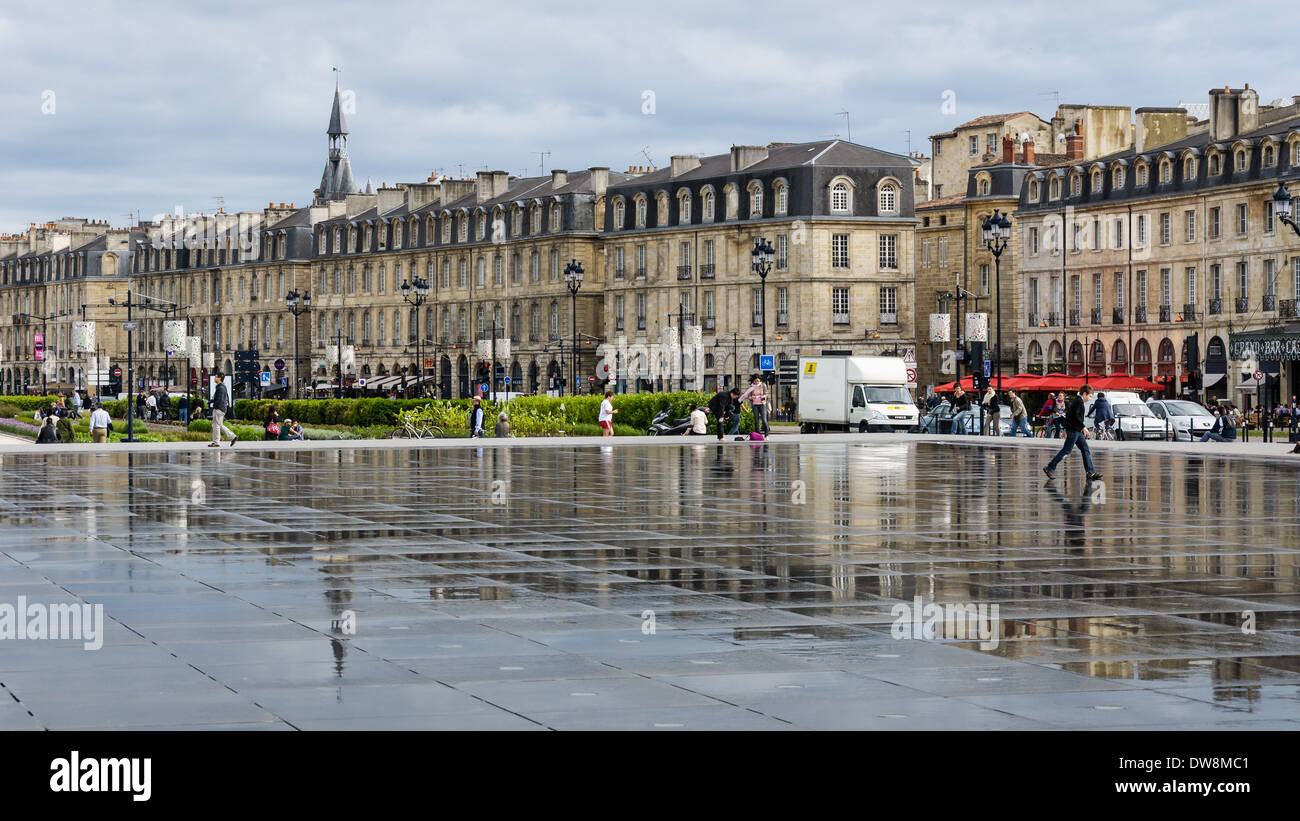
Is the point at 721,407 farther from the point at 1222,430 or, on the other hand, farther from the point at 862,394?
the point at 1222,430

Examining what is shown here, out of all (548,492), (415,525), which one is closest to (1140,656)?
(415,525)

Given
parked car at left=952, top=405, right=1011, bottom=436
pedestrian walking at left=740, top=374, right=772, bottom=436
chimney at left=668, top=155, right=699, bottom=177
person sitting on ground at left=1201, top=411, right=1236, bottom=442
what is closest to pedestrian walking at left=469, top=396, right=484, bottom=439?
pedestrian walking at left=740, top=374, right=772, bottom=436

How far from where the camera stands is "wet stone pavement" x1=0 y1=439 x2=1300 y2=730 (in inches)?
325

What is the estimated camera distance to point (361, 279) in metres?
111

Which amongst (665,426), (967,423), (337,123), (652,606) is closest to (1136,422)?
(967,423)

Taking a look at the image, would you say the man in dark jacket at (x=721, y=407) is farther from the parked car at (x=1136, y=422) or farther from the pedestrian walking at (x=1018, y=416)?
the parked car at (x=1136, y=422)

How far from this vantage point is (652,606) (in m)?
12.0

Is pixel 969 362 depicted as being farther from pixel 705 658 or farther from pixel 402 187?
pixel 705 658

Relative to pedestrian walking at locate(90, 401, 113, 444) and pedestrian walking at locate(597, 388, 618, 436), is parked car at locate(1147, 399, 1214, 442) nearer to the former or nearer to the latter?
pedestrian walking at locate(597, 388, 618, 436)

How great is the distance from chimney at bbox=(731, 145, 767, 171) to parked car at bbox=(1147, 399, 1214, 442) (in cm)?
3900

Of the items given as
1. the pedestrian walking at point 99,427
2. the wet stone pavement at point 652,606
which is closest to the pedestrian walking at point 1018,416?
the pedestrian walking at point 99,427

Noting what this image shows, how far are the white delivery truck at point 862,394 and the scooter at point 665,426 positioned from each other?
828 cm

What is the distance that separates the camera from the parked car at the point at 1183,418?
167ft
